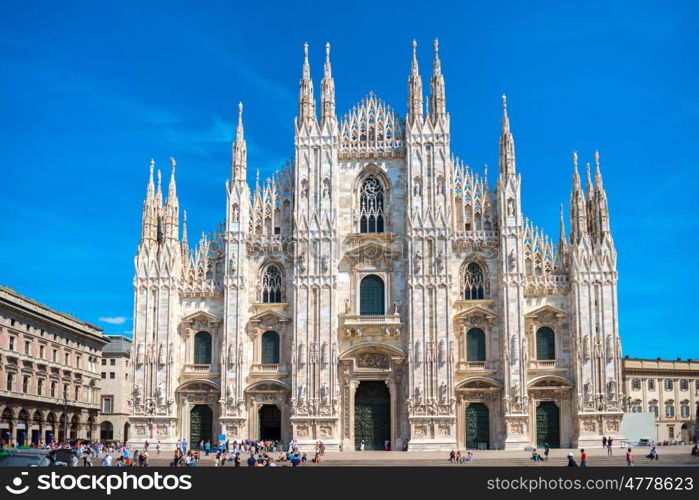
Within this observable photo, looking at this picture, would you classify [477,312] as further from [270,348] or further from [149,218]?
[149,218]

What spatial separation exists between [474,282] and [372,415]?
10.2 m

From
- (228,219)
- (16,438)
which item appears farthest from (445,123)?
(16,438)

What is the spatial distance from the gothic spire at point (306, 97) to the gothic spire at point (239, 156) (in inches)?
153

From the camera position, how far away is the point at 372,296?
191 feet

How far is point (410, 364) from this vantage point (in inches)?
2213

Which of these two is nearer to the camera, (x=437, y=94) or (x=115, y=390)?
(x=437, y=94)

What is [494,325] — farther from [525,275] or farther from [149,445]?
[149,445]

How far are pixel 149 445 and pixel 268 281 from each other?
12.1 metres

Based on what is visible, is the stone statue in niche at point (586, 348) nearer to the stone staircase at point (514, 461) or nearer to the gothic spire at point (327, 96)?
the stone staircase at point (514, 461)

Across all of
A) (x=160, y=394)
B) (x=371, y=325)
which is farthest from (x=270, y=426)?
(x=371, y=325)

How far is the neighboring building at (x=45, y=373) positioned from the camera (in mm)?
65938

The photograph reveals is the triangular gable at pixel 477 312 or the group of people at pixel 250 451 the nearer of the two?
the group of people at pixel 250 451

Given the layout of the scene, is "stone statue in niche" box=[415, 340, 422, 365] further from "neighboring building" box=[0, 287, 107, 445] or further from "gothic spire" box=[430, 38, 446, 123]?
"neighboring building" box=[0, 287, 107, 445]

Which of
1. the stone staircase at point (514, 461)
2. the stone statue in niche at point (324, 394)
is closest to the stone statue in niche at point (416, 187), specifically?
the stone statue in niche at point (324, 394)
